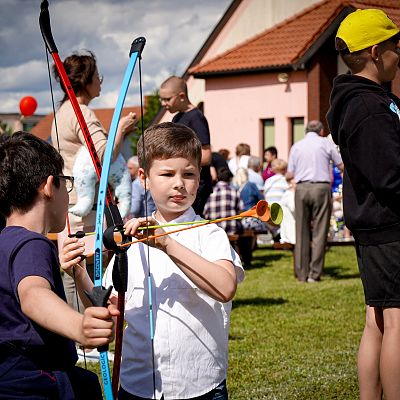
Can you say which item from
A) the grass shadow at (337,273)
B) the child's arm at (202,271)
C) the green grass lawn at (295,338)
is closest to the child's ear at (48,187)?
the child's arm at (202,271)

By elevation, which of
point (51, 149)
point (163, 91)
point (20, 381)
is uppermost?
point (163, 91)

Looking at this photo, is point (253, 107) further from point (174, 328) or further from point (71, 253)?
point (71, 253)

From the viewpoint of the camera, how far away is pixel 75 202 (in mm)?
6234

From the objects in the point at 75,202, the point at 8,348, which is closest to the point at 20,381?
the point at 8,348

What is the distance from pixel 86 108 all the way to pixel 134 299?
3.13 meters

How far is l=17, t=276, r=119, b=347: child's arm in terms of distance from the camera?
222 centimetres

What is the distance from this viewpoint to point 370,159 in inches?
149

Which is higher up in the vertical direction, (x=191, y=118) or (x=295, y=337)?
(x=191, y=118)

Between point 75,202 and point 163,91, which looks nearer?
point 75,202

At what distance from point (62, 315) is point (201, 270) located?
0.71 m

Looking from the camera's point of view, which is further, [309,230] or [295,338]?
[309,230]

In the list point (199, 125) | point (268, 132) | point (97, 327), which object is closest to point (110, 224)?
point (97, 327)

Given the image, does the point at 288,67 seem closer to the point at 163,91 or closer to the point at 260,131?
the point at 260,131

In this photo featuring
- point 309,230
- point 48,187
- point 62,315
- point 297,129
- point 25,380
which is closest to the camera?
point 62,315
